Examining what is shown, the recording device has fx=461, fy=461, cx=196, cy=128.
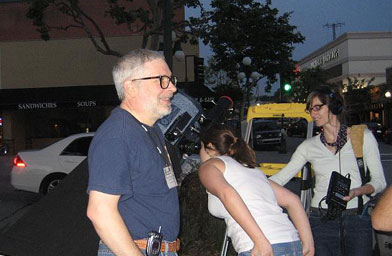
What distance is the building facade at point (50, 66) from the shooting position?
24750 millimetres

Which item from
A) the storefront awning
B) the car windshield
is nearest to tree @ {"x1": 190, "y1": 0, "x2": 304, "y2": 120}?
the car windshield

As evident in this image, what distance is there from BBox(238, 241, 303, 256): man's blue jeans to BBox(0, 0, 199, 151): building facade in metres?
21.8

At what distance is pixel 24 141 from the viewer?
26.2 meters

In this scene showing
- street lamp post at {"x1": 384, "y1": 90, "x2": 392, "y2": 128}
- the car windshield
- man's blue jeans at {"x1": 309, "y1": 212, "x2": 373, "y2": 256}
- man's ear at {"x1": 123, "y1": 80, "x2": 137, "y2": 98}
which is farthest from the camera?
street lamp post at {"x1": 384, "y1": 90, "x2": 392, "y2": 128}

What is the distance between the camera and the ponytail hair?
2.68 meters

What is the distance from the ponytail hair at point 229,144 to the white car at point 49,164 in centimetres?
773

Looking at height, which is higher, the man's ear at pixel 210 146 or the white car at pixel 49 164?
the man's ear at pixel 210 146

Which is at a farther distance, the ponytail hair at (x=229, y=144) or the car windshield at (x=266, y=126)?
the car windshield at (x=266, y=126)

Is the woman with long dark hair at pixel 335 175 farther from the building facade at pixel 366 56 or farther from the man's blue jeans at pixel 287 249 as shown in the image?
the building facade at pixel 366 56

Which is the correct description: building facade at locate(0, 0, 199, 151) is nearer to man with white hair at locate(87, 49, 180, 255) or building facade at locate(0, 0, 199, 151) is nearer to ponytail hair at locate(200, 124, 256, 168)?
ponytail hair at locate(200, 124, 256, 168)

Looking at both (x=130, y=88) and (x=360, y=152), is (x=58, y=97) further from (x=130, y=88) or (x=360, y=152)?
(x=130, y=88)

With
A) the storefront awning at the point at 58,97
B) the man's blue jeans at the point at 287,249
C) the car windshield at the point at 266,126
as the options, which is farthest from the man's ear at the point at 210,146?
the car windshield at the point at 266,126

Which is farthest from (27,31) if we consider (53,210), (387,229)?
(387,229)

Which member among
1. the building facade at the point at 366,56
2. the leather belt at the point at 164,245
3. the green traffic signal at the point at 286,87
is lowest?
the leather belt at the point at 164,245
